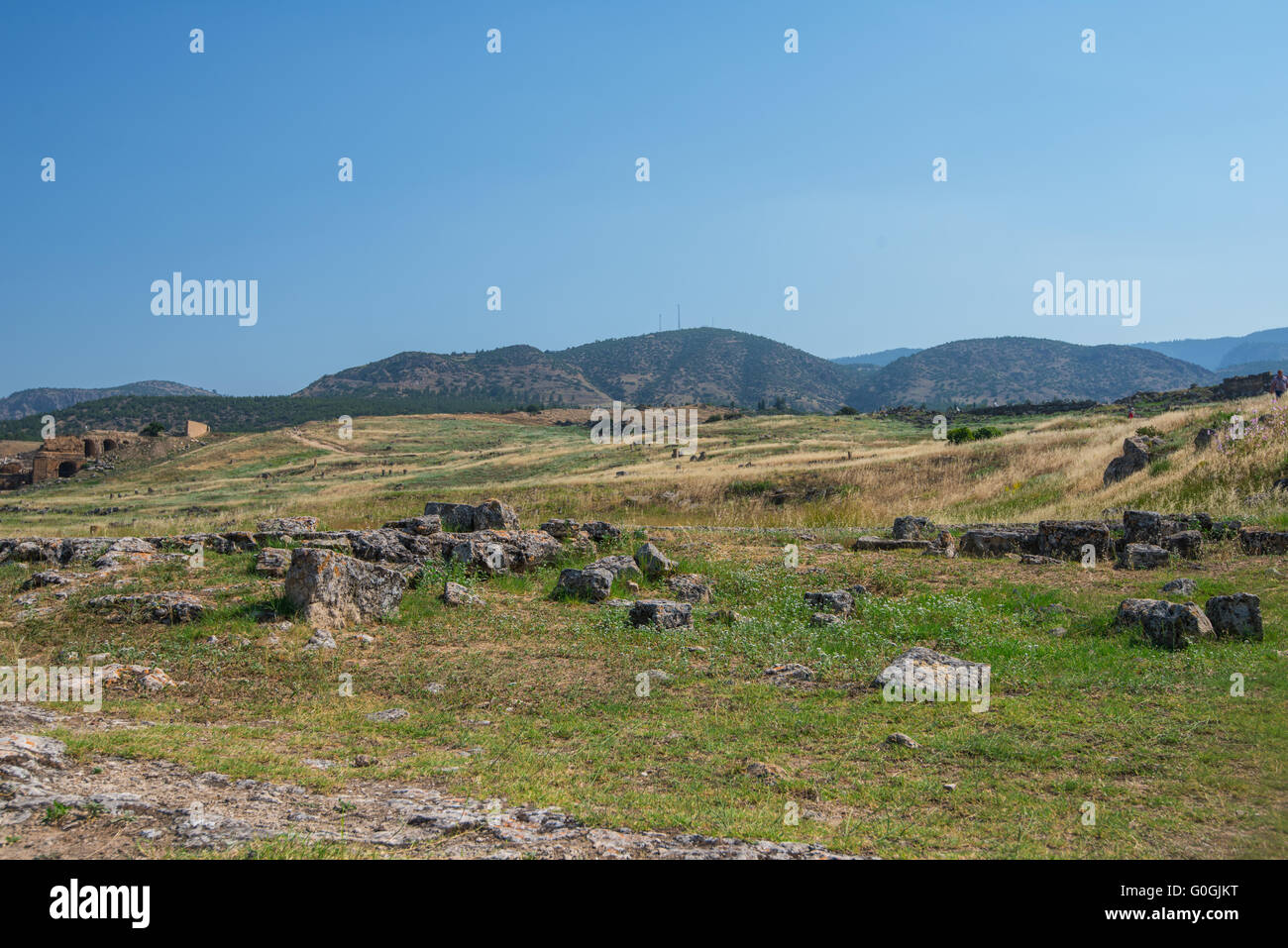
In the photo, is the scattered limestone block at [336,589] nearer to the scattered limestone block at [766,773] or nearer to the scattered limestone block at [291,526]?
the scattered limestone block at [291,526]

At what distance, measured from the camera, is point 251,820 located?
5.33 metres

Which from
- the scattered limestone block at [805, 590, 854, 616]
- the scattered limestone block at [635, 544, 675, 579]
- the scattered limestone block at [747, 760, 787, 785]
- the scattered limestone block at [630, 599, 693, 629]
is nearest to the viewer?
the scattered limestone block at [747, 760, 787, 785]

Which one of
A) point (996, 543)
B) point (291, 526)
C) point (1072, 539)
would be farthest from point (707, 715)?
point (291, 526)

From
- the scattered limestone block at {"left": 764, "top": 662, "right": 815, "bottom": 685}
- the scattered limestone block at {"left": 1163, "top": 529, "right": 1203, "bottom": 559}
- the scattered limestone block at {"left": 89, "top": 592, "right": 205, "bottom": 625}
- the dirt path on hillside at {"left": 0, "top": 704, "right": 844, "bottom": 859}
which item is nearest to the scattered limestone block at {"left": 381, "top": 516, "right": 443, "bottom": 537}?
the scattered limestone block at {"left": 89, "top": 592, "right": 205, "bottom": 625}

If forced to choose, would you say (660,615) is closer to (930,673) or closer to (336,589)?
(930,673)

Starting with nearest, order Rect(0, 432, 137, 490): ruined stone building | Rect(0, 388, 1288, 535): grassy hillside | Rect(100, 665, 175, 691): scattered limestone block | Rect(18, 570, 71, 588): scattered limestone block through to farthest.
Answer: Rect(100, 665, 175, 691): scattered limestone block < Rect(18, 570, 71, 588): scattered limestone block < Rect(0, 388, 1288, 535): grassy hillside < Rect(0, 432, 137, 490): ruined stone building

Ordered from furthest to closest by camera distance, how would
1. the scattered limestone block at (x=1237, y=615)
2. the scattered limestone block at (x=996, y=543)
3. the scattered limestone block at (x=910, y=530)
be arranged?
the scattered limestone block at (x=910, y=530)
the scattered limestone block at (x=996, y=543)
the scattered limestone block at (x=1237, y=615)

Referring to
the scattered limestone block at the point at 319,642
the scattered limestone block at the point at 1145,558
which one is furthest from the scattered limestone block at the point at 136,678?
the scattered limestone block at the point at 1145,558

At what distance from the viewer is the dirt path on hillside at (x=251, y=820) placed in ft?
15.9

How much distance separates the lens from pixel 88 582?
13820mm

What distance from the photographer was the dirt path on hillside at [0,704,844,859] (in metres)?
4.85

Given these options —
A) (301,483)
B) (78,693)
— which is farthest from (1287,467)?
(301,483)

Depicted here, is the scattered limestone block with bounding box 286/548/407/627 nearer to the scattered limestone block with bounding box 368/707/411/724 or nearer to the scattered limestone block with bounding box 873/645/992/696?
the scattered limestone block with bounding box 368/707/411/724
